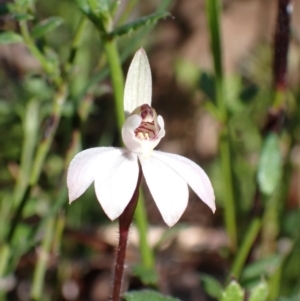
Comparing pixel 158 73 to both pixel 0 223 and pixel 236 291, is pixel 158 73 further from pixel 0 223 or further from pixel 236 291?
pixel 236 291

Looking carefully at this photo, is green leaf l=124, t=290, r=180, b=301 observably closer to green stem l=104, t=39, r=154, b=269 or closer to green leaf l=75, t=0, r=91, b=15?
green stem l=104, t=39, r=154, b=269

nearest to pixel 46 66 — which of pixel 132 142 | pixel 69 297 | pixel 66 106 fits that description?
pixel 66 106

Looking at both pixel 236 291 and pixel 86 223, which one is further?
pixel 86 223

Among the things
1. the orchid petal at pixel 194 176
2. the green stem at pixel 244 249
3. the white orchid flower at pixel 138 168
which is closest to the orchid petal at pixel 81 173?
the white orchid flower at pixel 138 168

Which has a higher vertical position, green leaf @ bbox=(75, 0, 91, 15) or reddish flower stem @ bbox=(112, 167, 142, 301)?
green leaf @ bbox=(75, 0, 91, 15)

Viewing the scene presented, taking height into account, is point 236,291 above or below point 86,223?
below

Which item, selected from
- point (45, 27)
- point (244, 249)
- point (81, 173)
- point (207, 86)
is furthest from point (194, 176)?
point (207, 86)

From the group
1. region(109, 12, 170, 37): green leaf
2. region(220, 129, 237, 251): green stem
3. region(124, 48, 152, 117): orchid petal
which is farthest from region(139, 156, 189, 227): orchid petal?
region(220, 129, 237, 251): green stem

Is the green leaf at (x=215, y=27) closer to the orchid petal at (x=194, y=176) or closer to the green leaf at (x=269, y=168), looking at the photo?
the green leaf at (x=269, y=168)

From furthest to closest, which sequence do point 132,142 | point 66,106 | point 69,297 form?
point 69,297, point 66,106, point 132,142
